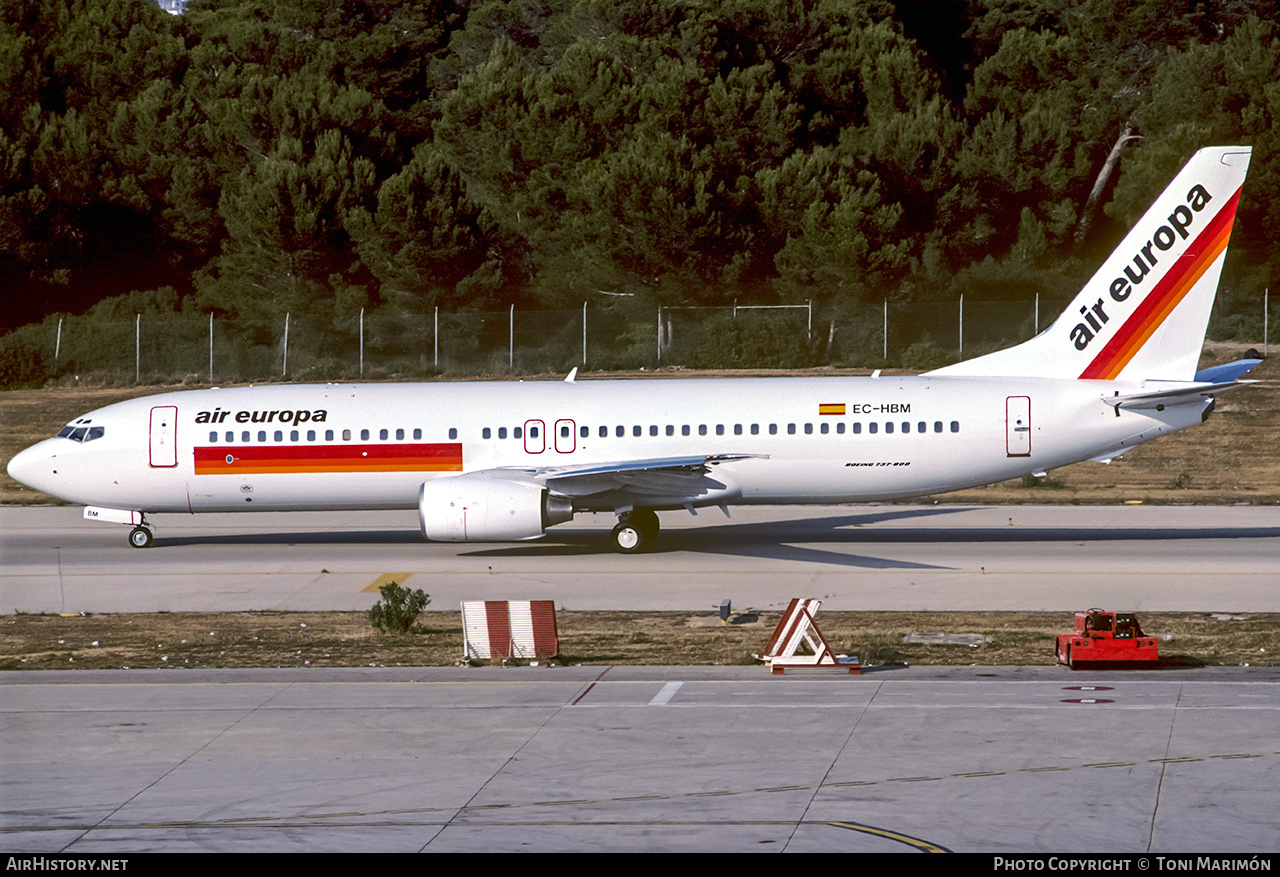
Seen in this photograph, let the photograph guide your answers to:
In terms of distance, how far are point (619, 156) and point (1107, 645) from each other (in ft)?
147

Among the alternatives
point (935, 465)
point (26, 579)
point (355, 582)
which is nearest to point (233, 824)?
point (355, 582)

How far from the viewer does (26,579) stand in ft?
85.3

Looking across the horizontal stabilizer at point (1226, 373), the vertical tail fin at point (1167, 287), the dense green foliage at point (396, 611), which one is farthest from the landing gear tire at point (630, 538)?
the horizontal stabilizer at point (1226, 373)

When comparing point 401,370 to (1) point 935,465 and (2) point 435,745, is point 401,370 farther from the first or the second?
(2) point 435,745

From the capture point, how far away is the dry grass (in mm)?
18297

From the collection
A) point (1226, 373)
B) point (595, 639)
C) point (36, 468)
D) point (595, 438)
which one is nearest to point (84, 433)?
point (36, 468)

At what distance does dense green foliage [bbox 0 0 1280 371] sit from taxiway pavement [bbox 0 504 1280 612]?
25.1 meters

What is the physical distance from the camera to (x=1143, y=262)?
27.7 metres

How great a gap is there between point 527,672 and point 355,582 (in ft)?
27.7

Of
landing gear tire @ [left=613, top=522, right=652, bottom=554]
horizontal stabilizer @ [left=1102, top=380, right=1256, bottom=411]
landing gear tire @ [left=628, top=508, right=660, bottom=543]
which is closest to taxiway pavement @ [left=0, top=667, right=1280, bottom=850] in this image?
horizontal stabilizer @ [left=1102, top=380, right=1256, bottom=411]

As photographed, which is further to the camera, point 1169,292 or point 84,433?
point 84,433

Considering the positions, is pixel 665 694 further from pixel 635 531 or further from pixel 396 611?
pixel 635 531

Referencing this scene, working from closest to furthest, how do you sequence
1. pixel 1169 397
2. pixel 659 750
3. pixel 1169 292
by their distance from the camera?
pixel 659 750 < pixel 1169 397 < pixel 1169 292

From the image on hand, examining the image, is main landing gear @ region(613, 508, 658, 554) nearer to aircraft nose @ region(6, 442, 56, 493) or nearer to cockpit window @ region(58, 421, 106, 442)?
cockpit window @ region(58, 421, 106, 442)
